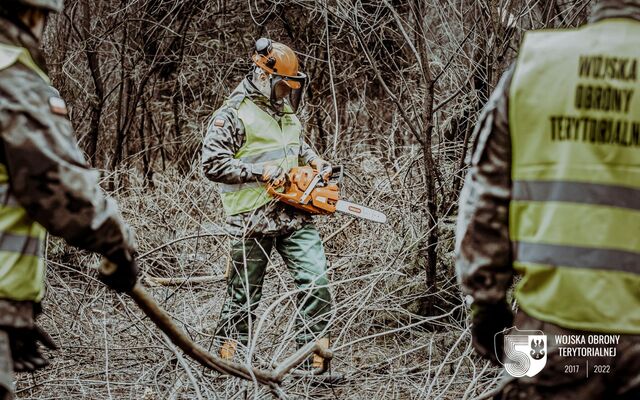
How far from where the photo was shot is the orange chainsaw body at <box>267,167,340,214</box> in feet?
15.3

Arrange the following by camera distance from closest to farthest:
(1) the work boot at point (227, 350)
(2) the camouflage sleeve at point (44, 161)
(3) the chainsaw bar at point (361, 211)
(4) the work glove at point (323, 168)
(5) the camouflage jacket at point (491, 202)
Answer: (5) the camouflage jacket at point (491, 202), (2) the camouflage sleeve at point (44, 161), (1) the work boot at point (227, 350), (4) the work glove at point (323, 168), (3) the chainsaw bar at point (361, 211)

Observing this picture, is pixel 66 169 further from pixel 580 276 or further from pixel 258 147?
pixel 258 147

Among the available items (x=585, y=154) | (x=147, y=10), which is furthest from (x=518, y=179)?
(x=147, y=10)

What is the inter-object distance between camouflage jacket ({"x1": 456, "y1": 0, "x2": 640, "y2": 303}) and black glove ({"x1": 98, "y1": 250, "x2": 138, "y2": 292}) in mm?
987

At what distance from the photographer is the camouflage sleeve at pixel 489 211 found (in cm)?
182

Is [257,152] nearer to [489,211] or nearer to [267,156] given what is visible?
[267,156]

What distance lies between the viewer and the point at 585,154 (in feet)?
5.53

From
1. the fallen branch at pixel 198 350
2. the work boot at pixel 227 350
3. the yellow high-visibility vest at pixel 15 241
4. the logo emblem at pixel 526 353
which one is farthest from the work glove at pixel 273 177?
the logo emblem at pixel 526 353

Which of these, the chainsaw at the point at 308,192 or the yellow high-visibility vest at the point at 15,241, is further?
the chainsaw at the point at 308,192

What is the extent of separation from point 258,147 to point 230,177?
32 centimetres

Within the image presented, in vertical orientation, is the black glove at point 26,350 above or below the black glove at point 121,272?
below

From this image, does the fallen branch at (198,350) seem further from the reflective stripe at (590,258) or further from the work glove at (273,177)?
the work glove at (273,177)

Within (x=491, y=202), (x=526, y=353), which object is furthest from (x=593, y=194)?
(x=526, y=353)

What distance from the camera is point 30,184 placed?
1.94 metres
